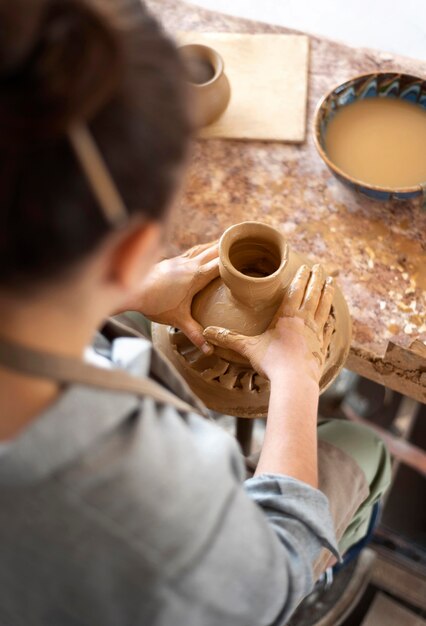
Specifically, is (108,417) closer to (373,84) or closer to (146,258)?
→ (146,258)

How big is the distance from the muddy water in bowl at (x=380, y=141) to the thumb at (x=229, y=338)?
1.61ft

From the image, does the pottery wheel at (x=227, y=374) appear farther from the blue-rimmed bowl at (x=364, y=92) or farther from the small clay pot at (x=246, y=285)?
the blue-rimmed bowl at (x=364, y=92)

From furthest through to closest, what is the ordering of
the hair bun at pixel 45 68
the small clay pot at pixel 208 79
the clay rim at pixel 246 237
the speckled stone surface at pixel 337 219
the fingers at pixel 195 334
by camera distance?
the small clay pot at pixel 208 79 < the speckled stone surface at pixel 337 219 < the fingers at pixel 195 334 < the clay rim at pixel 246 237 < the hair bun at pixel 45 68

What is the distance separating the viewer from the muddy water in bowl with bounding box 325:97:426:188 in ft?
4.51

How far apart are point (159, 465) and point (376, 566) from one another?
4.46 feet

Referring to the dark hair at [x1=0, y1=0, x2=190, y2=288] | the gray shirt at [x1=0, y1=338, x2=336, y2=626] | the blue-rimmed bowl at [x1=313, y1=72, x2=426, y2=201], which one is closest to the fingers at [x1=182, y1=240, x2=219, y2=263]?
the blue-rimmed bowl at [x1=313, y1=72, x2=426, y2=201]

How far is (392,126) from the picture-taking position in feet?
4.67

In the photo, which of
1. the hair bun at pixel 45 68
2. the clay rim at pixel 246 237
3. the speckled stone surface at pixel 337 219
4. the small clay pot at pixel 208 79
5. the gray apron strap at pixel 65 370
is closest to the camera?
the hair bun at pixel 45 68

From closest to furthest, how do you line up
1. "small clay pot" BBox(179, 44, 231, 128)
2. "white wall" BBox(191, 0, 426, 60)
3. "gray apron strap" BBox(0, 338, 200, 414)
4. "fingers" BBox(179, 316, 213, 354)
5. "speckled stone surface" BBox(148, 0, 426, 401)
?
"gray apron strap" BBox(0, 338, 200, 414), "fingers" BBox(179, 316, 213, 354), "speckled stone surface" BBox(148, 0, 426, 401), "small clay pot" BBox(179, 44, 231, 128), "white wall" BBox(191, 0, 426, 60)

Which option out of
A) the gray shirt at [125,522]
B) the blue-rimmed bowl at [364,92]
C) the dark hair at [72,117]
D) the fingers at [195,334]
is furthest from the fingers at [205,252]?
the dark hair at [72,117]

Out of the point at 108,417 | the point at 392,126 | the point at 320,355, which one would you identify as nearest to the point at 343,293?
the point at 320,355

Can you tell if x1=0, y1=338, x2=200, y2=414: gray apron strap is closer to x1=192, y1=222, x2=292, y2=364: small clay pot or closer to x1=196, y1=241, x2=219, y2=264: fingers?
x1=192, y1=222, x2=292, y2=364: small clay pot

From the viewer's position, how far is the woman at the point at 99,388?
47 cm

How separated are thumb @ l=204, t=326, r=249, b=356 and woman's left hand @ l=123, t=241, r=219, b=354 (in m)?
0.04
